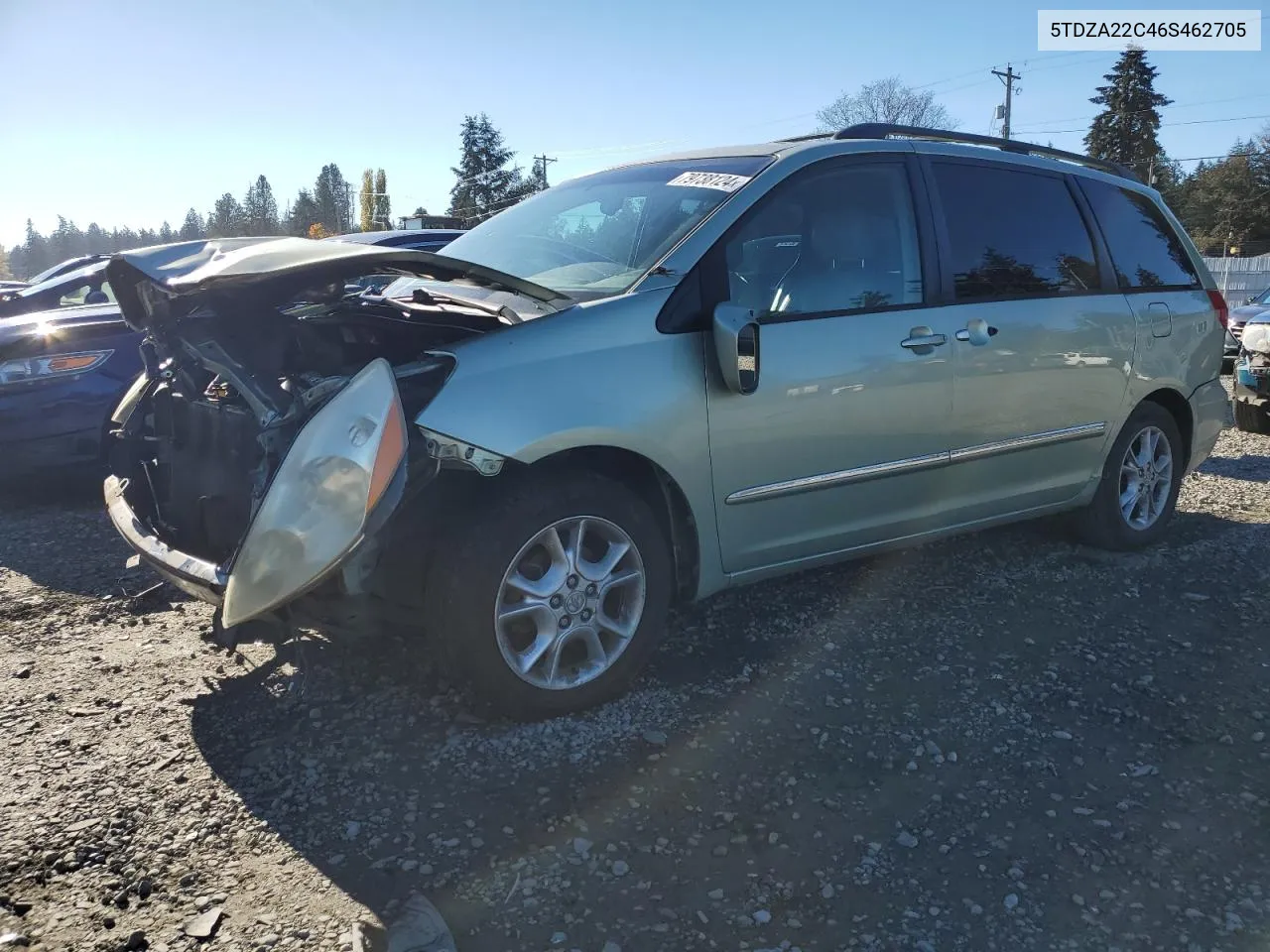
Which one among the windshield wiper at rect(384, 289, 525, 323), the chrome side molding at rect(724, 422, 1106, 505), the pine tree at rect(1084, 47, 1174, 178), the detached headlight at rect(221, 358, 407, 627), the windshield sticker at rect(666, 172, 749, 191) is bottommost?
the chrome side molding at rect(724, 422, 1106, 505)

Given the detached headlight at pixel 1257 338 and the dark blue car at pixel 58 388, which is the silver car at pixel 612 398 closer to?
the dark blue car at pixel 58 388

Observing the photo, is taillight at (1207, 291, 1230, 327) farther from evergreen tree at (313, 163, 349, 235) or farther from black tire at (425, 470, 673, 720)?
evergreen tree at (313, 163, 349, 235)

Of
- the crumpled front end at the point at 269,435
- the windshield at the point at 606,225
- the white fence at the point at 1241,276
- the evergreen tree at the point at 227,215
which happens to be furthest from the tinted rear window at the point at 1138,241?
the evergreen tree at the point at 227,215

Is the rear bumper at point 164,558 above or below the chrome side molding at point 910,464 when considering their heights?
below

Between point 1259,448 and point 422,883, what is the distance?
8.07m

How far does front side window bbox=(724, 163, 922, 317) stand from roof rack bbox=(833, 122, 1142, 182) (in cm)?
22

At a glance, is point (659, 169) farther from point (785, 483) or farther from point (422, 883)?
point (422, 883)

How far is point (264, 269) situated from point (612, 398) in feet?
3.57

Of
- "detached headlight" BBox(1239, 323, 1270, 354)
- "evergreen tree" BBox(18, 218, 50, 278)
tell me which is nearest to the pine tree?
"detached headlight" BBox(1239, 323, 1270, 354)

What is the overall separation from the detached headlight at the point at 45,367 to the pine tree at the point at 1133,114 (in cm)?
5616

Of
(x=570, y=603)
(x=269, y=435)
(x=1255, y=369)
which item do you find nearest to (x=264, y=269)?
(x=269, y=435)

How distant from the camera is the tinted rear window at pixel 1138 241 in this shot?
4664mm

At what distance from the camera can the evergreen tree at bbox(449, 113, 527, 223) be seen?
64.9 metres

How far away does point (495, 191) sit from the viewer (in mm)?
64812
